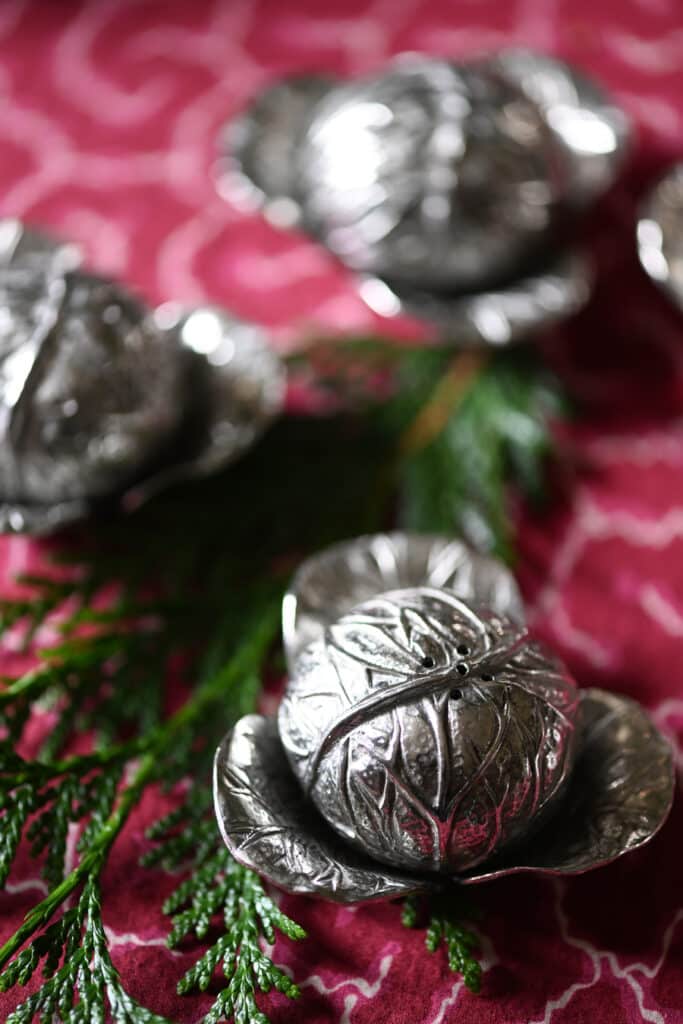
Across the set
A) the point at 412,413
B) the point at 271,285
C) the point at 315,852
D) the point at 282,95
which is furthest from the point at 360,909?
the point at 282,95

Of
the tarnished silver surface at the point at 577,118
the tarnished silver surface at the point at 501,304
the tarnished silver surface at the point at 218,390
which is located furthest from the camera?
the tarnished silver surface at the point at 577,118

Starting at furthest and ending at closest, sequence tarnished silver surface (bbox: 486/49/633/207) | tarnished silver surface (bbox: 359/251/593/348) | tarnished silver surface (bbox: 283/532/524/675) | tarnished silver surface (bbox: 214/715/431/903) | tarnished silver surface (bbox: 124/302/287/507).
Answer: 1. tarnished silver surface (bbox: 486/49/633/207)
2. tarnished silver surface (bbox: 359/251/593/348)
3. tarnished silver surface (bbox: 124/302/287/507)
4. tarnished silver surface (bbox: 283/532/524/675)
5. tarnished silver surface (bbox: 214/715/431/903)

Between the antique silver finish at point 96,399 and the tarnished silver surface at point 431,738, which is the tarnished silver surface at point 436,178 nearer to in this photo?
the antique silver finish at point 96,399

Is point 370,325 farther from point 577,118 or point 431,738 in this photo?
point 431,738

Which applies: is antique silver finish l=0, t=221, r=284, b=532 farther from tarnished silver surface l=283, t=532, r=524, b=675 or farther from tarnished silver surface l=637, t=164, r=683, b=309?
tarnished silver surface l=637, t=164, r=683, b=309

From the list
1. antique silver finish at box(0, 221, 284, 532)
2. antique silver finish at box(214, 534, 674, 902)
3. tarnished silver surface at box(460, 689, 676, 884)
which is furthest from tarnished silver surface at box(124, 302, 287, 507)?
tarnished silver surface at box(460, 689, 676, 884)

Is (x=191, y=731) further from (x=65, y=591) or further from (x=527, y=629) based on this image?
(x=527, y=629)

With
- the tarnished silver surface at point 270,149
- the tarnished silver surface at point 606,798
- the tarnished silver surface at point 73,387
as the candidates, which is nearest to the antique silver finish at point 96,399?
the tarnished silver surface at point 73,387
